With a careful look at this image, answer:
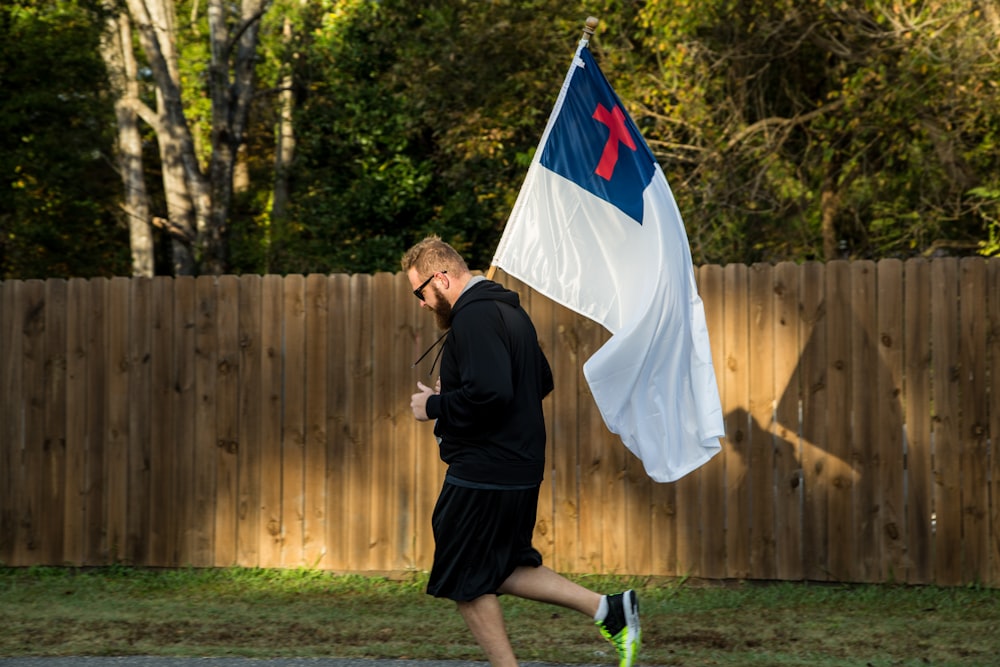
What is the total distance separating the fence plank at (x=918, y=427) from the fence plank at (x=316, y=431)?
3603mm

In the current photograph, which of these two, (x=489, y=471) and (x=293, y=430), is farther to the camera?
(x=293, y=430)

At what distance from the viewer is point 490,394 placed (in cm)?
428

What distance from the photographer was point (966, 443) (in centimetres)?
713

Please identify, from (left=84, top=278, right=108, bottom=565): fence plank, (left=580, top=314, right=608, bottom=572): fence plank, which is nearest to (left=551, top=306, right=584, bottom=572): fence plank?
(left=580, top=314, right=608, bottom=572): fence plank

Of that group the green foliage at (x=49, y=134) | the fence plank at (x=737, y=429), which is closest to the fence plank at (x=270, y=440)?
the fence plank at (x=737, y=429)

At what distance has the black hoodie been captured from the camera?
14.1 ft

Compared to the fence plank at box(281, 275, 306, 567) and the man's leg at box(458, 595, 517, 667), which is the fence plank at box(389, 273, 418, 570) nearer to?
the fence plank at box(281, 275, 306, 567)

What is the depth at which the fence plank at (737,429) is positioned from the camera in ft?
24.3

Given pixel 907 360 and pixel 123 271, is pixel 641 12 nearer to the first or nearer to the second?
pixel 907 360

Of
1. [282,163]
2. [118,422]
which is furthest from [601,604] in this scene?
[282,163]

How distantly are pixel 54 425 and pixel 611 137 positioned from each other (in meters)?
4.69

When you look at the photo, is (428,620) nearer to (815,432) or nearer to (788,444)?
(788,444)

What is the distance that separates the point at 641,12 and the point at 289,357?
670 centimetres

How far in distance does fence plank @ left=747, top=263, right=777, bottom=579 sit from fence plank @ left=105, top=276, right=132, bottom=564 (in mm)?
4071
